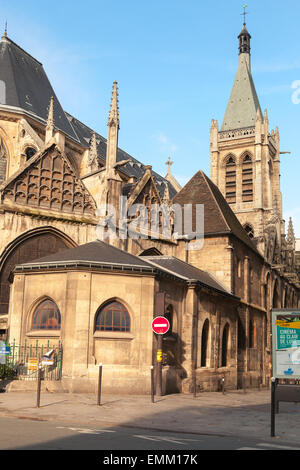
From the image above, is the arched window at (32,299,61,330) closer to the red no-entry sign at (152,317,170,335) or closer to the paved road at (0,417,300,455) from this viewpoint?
the red no-entry sign at (152,317,170,335)

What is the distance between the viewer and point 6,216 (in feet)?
74.6

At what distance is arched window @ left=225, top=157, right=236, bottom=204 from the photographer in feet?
208

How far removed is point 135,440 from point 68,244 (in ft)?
55.3

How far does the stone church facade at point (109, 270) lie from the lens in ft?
57.3

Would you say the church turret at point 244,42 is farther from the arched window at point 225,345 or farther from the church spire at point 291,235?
the arched window at point 225,345

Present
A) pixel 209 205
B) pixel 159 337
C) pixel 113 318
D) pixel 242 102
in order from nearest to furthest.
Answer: pixel 159 337 < pixel 113 318 < pixel 209 205 < pixel 242 102

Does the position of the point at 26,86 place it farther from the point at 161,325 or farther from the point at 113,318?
the point at 161,325

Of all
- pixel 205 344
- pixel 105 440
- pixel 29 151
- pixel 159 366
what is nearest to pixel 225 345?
pixel 205 344

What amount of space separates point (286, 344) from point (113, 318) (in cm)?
711

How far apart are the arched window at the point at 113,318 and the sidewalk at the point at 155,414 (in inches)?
101

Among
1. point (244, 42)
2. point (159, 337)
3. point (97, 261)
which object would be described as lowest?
point (159, 337)

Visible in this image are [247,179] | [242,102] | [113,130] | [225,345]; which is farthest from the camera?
[242,102]

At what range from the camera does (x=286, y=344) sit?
1200 centimetres

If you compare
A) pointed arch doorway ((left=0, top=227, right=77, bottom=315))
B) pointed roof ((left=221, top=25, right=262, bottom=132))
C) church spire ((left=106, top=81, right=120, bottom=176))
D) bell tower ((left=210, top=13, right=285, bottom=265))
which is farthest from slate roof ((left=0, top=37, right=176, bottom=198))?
pointed roof ((left=221, top=25, right=262, bottom=132))
